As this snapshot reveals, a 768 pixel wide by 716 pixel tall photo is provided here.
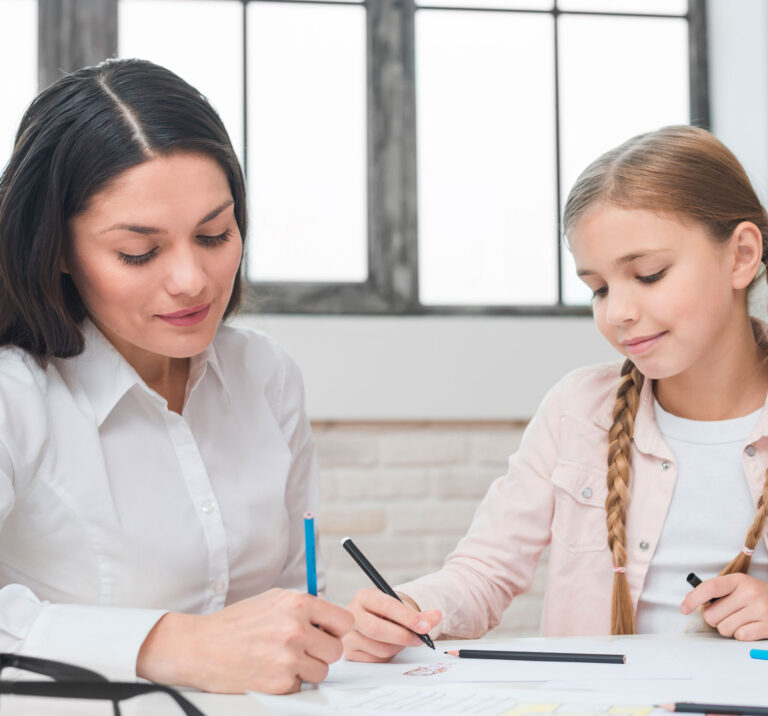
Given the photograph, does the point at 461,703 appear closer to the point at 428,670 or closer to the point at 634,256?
the point at 428,670

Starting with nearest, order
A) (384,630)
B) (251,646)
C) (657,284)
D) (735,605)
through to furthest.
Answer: (251,646) < (384,630) < (735,605) < (657,284)

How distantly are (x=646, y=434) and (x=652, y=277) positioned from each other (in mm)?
238

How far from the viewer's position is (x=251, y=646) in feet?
2.50

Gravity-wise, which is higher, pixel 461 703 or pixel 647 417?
pixel 647 417

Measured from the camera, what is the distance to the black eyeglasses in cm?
54

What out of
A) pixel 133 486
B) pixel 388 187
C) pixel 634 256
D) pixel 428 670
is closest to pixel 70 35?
pixel 388 187

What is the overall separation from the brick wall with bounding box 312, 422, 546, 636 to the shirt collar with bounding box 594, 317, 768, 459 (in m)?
0.69

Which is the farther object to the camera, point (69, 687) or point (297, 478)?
point (297, 478)

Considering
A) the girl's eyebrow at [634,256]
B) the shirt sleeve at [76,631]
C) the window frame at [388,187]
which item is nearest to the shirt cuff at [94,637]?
the shirt sleeve at [76,631]

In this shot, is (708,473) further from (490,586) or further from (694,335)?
(490,586)

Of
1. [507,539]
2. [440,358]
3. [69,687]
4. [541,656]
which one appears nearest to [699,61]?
[440,358]

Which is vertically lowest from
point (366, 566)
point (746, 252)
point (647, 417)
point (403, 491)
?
point (403, 491)

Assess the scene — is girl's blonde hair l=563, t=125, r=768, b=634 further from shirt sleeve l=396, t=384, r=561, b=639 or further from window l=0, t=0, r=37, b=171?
window l=0, t=0, r=37, b=171

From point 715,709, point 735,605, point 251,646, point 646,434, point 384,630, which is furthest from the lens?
point 646,434
